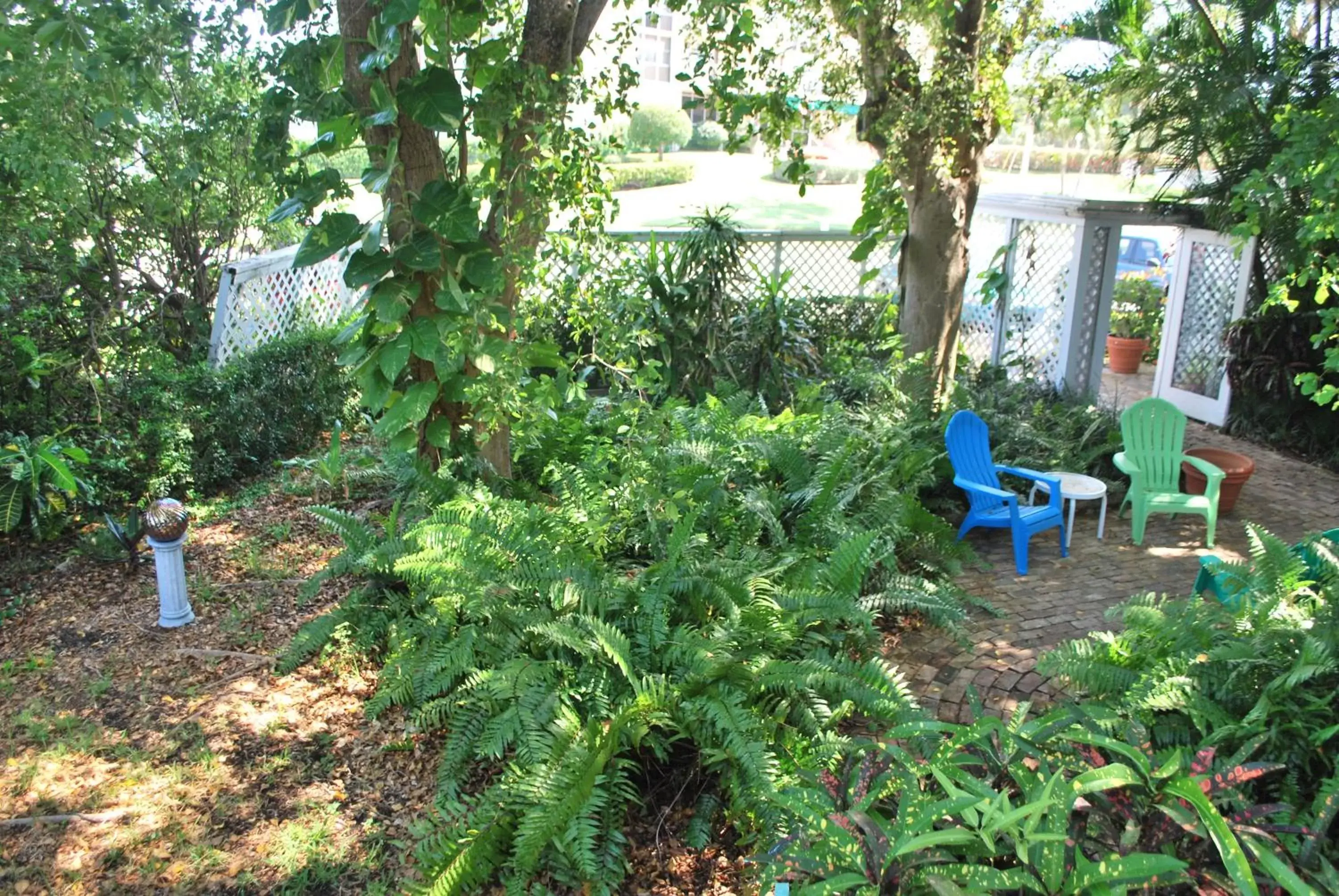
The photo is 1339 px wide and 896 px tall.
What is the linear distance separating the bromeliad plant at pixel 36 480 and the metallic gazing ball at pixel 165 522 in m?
0.74

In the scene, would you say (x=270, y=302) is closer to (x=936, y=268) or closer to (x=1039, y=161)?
(x=936, y=268)

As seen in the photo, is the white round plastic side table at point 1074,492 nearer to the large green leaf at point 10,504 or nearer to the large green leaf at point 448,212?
the large green leaf at point 448,212

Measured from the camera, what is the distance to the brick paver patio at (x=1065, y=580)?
4039 millimetres

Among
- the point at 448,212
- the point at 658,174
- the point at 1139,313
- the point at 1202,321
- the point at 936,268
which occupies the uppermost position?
the point at 448,212

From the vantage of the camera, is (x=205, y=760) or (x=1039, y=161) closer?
(x=205, y=760)

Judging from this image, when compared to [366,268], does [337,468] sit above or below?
below

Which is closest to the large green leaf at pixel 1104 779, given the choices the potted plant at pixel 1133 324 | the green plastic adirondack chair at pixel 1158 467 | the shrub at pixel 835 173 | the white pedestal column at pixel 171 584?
the green plastic adirondack chair at pixel 1158 467

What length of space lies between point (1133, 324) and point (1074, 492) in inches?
234

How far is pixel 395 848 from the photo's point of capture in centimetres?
308

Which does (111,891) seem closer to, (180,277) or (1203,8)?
(180,277)

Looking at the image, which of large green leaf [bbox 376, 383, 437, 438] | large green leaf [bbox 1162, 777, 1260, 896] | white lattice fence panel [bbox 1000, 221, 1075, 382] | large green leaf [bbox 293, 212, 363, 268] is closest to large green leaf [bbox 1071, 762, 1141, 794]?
large green leaf [bbox 1162, 777, 1260, 896]

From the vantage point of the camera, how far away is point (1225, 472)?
238 inches

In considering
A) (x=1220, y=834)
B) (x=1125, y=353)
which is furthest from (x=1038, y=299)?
(x=1220, y=834)

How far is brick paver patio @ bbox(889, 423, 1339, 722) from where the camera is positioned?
404 cm
